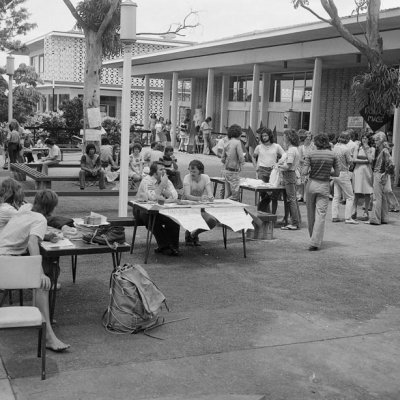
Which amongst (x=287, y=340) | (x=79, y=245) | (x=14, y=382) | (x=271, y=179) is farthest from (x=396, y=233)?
(x=14, y=382)

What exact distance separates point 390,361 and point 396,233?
6.44m

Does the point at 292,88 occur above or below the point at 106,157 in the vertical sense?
above

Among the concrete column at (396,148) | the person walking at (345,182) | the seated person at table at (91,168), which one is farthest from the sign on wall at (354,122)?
the seated person at table at (91,168)

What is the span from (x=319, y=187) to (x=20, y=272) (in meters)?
5.71

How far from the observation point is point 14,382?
489 centimetres

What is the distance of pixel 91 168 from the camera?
559 inches

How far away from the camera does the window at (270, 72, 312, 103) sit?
28.0 meters

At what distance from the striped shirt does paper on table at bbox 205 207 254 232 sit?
152cm

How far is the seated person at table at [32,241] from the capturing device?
218 inches

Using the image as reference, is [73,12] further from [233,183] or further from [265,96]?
[265,96]

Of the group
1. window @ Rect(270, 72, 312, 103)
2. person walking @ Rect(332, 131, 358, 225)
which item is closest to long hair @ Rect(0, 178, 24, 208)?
person walking @ Rect(332, 131, 358, 225)

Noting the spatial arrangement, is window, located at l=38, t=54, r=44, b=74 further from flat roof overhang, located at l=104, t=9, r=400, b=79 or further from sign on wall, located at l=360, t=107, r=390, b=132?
sign on wall, located at l=360, t=107, r=390, b=132

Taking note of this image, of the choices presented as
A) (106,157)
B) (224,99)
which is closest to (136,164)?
(106,157)

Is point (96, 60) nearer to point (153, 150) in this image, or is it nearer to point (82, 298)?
point (153, 150)
